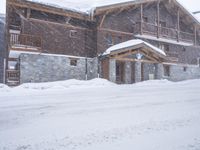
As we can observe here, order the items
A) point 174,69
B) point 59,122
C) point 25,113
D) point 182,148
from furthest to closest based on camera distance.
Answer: point 174,69 → point 25,113 → point 59,122 → point 182,148

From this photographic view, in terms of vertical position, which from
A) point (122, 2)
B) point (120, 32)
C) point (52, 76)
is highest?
point (122, 2)

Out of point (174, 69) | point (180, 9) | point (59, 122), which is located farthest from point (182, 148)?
point (180, 9)

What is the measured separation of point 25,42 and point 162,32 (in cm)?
1550

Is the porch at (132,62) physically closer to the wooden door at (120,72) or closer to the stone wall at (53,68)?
the wooden door at (120,72)

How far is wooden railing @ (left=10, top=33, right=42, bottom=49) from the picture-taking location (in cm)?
1877

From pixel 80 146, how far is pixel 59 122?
2.20m

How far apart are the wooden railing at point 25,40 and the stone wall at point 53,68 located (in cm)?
81

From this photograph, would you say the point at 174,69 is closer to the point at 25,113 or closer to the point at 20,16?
the point at 20,16

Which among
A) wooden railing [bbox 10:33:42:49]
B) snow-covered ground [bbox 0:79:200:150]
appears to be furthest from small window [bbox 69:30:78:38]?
snow-covered ground [bbox 0:79:200:150]

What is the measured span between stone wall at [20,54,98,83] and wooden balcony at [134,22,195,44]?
5940 mm

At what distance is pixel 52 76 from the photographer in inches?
826

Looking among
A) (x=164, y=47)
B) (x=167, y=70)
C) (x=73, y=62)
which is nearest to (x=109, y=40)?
(x=73, y=62)

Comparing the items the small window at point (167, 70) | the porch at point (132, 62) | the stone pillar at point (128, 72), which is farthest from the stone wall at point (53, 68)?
the small window at point (167, 70)

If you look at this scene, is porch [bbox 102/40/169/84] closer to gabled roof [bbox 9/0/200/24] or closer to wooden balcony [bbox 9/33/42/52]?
gabled roof [bbox 9/0/200/24]
